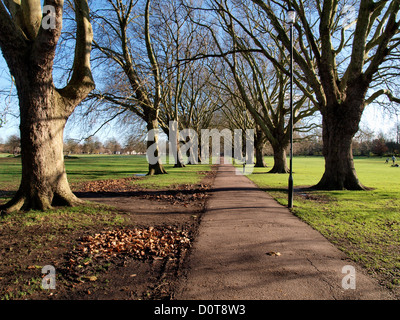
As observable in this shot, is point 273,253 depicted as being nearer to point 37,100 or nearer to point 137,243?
point 137,243

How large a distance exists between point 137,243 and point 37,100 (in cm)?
477

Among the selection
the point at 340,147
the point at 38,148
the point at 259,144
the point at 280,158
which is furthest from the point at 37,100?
the point at 259,144

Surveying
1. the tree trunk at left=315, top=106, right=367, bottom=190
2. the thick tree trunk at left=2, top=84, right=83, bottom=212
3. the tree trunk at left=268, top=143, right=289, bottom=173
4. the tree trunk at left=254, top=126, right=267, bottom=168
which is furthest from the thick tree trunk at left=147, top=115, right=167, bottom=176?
the tree trunk at left=254, top=126, right=267, bottom=168

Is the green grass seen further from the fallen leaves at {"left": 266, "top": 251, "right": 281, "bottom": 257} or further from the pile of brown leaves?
the fallen leaves at {"left": 266, "top": 251, "right": 281, "bottom": 257}

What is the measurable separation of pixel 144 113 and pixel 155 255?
16.7 meters

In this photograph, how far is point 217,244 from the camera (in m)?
4.86

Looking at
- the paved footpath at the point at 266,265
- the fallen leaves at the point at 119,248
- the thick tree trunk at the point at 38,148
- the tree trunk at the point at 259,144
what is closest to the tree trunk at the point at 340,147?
the paved footpath at the point at 266,265

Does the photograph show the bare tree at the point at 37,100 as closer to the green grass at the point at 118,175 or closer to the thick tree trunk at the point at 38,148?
the thick tree trunk at the point at 38,148

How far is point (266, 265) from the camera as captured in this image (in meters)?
3.85

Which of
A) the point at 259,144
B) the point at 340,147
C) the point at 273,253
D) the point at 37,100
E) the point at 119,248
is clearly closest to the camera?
the point at 273,253

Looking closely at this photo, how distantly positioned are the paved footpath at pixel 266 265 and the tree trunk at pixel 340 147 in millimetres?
6512
